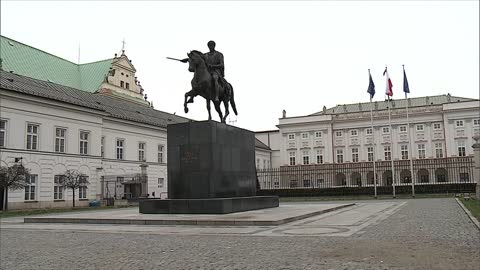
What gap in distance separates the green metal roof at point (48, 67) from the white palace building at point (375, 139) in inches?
1191

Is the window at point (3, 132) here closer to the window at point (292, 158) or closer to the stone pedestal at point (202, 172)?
the stone pedestal at point (202, 172)

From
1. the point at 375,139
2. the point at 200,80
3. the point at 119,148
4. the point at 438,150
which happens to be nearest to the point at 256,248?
the point at 200,80

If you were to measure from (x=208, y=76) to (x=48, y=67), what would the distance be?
39175 mm

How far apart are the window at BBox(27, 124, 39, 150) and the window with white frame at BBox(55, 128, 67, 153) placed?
204 centimetres

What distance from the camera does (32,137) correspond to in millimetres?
34531

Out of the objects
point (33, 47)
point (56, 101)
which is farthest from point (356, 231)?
point (33, 47)

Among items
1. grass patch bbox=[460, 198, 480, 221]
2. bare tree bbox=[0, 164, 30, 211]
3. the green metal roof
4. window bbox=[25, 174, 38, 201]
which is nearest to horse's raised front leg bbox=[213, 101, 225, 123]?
grass patch bbox=[460, 198, 480, 221]

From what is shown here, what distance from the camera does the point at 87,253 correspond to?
8523 millimetres

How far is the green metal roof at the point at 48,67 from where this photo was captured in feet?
147

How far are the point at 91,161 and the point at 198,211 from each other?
2674 centimetres

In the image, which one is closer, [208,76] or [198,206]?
[198,206]

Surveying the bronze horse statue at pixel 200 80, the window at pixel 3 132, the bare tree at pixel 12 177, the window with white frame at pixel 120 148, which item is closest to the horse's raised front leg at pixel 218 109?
the bronze horse statue at pixel 200 80

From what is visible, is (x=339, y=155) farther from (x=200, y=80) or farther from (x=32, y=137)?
(x=200, y=80)

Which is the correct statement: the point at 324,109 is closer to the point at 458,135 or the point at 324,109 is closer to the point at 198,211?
the point at 458,135
